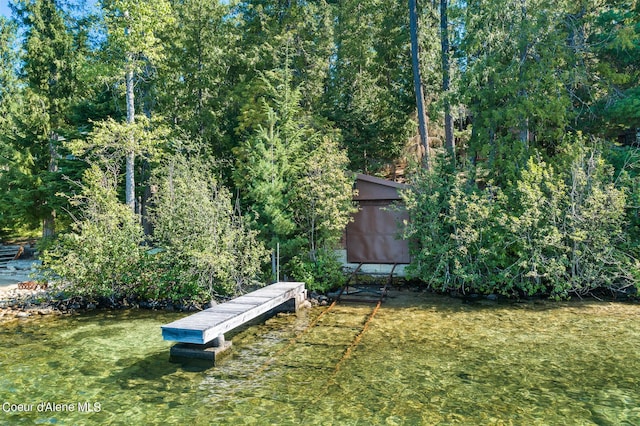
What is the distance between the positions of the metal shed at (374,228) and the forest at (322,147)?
4.00 ft

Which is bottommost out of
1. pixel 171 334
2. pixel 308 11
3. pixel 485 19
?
pixel 171 334

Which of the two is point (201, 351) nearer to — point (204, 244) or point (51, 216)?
point (204, 244)

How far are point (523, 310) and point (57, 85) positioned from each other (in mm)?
22425

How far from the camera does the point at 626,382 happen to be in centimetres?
677

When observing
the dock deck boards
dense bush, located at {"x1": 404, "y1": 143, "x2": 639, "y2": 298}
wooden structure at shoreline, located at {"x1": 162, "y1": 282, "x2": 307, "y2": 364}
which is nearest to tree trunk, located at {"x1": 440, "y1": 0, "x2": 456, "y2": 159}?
dense bush, located at {"x1": 404, "y1": 143, "x2": 639, "y2": 298}

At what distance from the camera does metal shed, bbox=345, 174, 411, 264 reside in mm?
16250

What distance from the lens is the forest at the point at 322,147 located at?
12.2 metres

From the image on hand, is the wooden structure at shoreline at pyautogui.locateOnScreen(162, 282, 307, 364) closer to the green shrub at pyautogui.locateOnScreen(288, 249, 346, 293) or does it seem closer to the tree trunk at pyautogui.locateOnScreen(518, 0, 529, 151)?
the green shrub at pyautogui.locateOnScreen(288, 249, 346, 293)

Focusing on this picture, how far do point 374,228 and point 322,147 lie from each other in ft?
13.0

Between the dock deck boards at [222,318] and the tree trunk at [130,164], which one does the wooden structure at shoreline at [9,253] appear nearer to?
the tree trunk at [130,164]

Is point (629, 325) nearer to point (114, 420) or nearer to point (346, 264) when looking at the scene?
point (346, 264)

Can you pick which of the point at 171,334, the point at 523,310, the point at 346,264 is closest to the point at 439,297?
the point at 523,310

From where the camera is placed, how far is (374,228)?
54.5 feet

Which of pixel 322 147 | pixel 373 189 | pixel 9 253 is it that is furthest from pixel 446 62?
pixel 9 253
